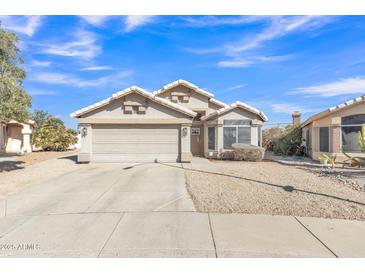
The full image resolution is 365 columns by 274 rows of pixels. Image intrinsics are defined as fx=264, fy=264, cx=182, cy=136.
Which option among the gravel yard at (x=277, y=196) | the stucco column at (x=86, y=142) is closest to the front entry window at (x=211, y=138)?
the stucco column at (x=86, y=142)

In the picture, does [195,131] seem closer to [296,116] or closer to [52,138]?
[296,116]

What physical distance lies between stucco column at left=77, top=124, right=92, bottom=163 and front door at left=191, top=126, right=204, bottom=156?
791 cm

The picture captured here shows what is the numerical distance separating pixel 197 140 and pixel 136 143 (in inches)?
241

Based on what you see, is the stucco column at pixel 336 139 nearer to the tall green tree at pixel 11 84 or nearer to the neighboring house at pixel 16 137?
the tall green tree at pixel 11 84

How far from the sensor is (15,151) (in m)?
25.0

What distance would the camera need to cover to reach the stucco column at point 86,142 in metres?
15.0

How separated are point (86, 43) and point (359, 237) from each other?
11.3 m

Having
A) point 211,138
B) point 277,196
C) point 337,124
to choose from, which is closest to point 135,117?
point 211,138

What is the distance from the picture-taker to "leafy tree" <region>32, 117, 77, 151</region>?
26031 mm

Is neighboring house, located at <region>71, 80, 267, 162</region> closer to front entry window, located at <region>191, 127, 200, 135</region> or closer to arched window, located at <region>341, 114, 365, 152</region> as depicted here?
front entry window, located at <region>191, 127, 200, 135</region>

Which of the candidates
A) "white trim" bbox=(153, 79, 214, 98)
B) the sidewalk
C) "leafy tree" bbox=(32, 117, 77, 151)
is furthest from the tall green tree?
"leafy tree" bbox=(32, 117, 77, 151)
